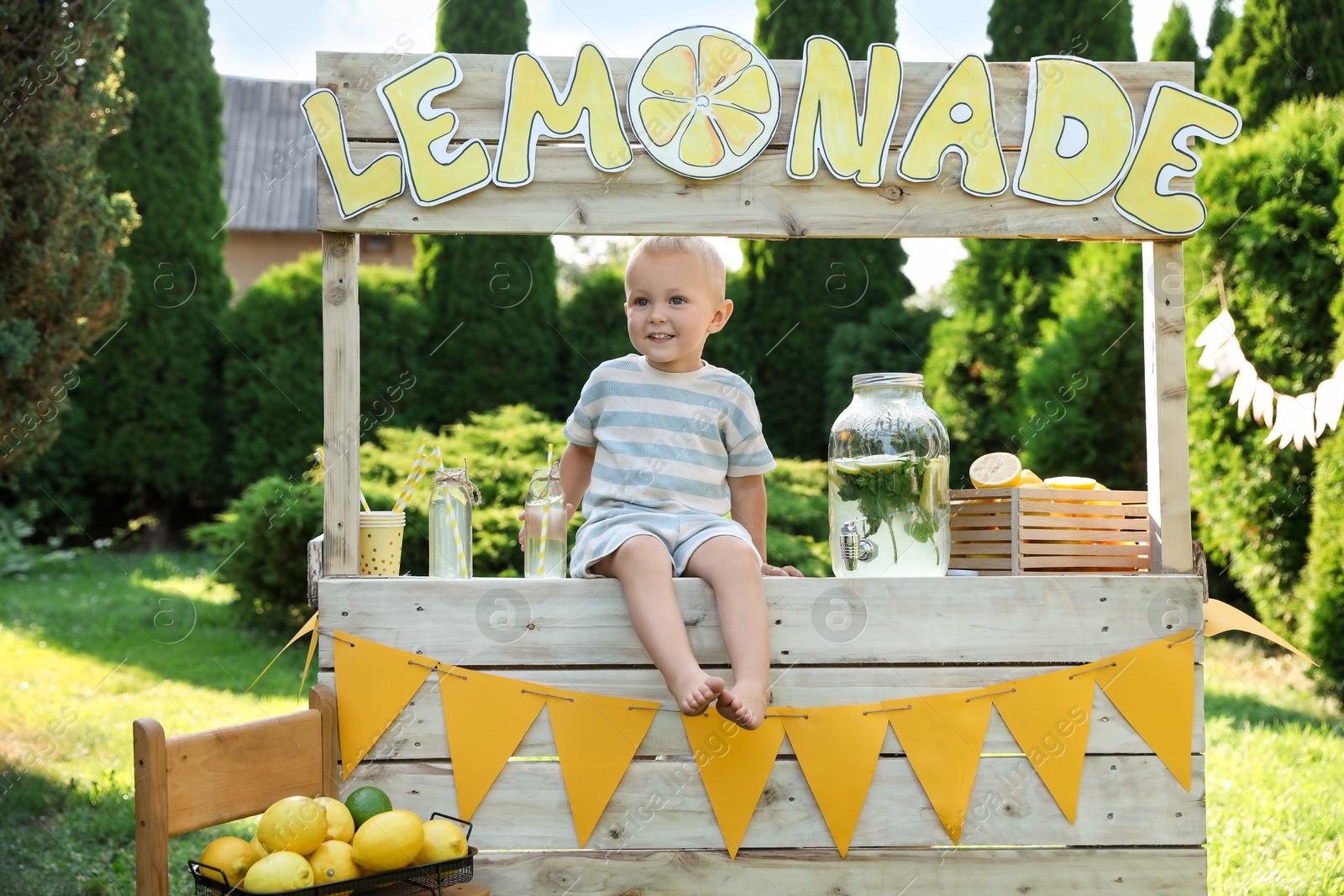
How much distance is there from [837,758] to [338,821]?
3.46ft

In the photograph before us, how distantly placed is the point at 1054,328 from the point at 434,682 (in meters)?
5.92

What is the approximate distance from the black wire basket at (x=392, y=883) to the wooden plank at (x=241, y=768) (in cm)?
11

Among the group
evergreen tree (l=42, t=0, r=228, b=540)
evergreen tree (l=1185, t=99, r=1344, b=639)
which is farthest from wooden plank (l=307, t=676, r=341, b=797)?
evergreen tree (l=42, t=0, r=228, b=540)

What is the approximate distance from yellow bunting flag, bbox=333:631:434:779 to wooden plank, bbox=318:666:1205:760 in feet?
0.08

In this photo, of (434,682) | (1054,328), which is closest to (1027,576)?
(434,682)

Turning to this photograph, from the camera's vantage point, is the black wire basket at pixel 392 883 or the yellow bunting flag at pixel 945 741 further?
the yellow bunting flag at pixel 945 741

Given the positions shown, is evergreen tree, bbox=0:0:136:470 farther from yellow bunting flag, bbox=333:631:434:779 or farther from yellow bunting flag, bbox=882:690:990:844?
yellow bunting flag, bbox=882:690:990:844

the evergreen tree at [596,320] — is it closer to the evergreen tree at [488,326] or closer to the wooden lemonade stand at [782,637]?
the evergreen tree at [488,326]

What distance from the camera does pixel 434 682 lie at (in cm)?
236

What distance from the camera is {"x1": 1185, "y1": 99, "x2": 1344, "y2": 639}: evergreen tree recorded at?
5324mm

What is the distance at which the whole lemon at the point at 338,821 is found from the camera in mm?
2004

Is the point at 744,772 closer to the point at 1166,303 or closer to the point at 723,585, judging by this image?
the point at 723,585

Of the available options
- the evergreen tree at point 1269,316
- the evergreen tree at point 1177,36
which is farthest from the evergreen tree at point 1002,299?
the evergreen tree at point 1269,316

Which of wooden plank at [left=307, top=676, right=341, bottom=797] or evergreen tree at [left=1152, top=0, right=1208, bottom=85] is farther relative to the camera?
evergreen tree at [left=1152, top=0, right=1208, bottom=85]
